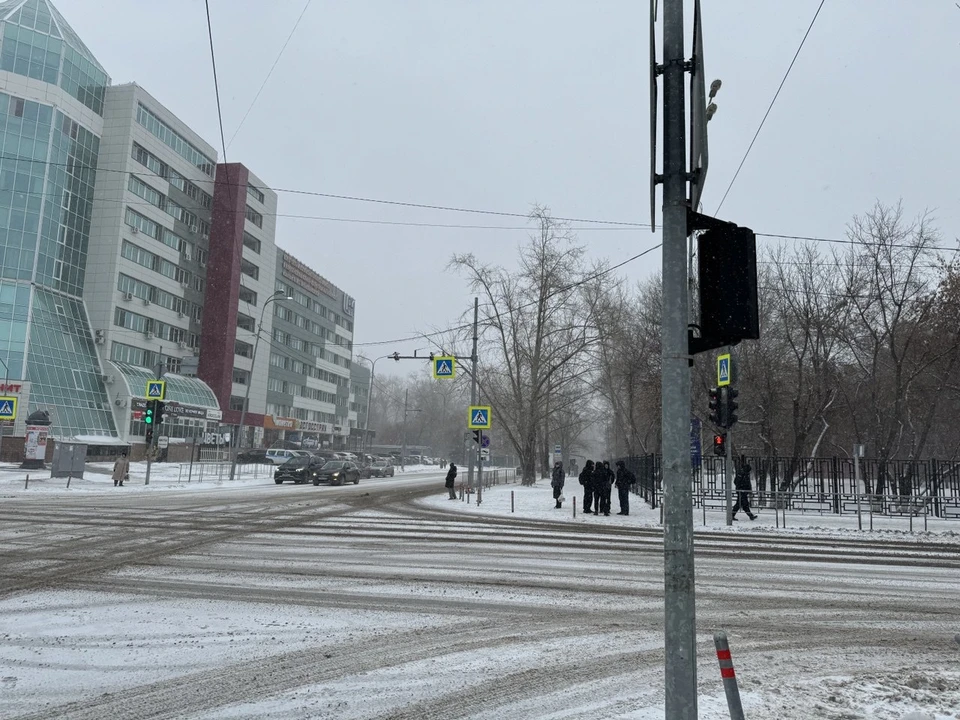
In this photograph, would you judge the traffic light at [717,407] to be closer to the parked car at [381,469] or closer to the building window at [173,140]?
the parked car at [381,469]

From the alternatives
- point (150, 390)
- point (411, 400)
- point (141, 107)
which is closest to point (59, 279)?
point (141, 107)

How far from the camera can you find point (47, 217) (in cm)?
5381

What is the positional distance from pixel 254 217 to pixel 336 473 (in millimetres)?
46054

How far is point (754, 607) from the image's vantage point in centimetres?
889

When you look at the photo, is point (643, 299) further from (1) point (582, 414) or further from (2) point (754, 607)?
(2) point (754, 607)

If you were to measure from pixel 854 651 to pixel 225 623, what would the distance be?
20.5 ft

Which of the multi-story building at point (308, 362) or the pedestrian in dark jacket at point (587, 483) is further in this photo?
the multi-story building at point (308, 362)

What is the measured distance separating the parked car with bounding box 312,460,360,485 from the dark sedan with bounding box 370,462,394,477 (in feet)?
39.2

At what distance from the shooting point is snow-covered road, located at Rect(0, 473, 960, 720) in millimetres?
5434

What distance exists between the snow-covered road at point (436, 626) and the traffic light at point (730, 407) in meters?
4.52

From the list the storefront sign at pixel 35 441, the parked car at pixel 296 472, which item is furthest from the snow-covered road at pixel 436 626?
the parked car at pixel 296 472

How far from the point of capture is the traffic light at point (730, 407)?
19094 mm

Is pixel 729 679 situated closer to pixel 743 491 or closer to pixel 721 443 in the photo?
pixel 721 443

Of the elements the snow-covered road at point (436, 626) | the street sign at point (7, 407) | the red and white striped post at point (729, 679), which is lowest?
the snow-covered road at point (436, 626)
